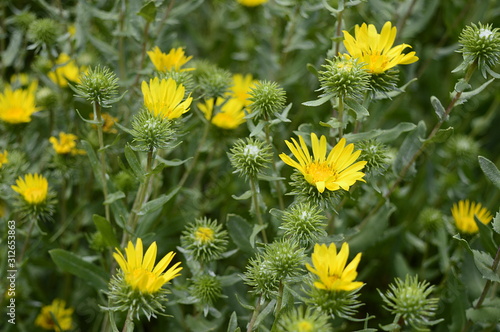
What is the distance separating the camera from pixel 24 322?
2439mm

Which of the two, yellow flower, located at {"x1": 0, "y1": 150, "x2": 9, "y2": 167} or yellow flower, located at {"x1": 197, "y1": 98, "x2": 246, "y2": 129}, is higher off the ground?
yellow flower, located at {"x1": 197, "y1": 98, "x2": 246, "y2": 129}

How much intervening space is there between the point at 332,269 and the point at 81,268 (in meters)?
1.05

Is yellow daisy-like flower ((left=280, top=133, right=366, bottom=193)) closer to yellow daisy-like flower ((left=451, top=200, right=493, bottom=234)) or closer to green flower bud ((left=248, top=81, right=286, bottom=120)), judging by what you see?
green flower bud ((left=248, top=81, right=286, bottom=120))

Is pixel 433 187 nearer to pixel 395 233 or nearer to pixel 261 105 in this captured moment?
pixel 395 233

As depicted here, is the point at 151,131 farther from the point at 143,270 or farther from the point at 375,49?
the point at 375,49

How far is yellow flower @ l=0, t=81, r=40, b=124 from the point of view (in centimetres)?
237

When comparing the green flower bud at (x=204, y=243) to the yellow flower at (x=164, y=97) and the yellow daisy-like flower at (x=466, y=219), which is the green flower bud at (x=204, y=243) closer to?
the yellow flower at (x=164, y=97)

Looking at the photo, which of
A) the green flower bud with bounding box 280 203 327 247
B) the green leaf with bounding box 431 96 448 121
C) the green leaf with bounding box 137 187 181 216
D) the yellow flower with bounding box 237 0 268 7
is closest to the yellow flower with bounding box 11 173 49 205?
the green leaf with bounding box 137 187 181 216

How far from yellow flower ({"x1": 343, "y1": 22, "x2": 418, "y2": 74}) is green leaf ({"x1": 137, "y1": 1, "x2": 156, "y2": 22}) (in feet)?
2.64

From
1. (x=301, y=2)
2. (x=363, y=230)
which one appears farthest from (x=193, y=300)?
(x=301, y=2)

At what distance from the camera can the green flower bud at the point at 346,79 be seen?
1.64 m

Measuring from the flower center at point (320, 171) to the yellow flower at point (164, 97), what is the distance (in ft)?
1.53

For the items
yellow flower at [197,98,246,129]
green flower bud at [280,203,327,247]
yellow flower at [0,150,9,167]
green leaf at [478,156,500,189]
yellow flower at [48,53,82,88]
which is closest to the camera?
green flower bud at [280,203,327,247]

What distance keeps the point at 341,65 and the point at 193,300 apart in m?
0.96
